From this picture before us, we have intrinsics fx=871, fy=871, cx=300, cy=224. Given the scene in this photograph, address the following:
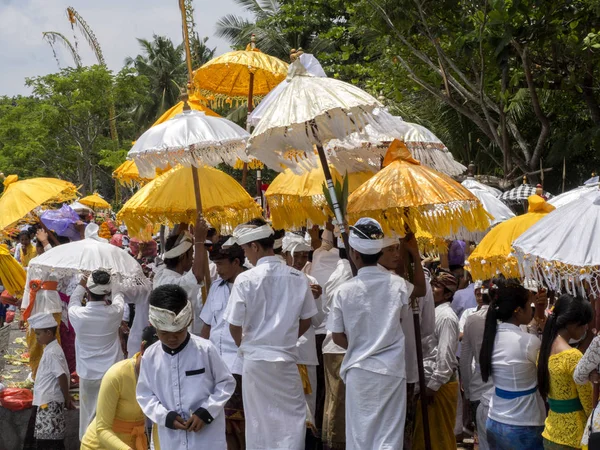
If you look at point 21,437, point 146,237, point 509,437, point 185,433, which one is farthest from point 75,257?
point 509,437

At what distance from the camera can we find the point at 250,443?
252 inches

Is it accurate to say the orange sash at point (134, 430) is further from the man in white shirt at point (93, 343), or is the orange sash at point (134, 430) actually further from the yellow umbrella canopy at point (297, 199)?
the yellow umbrella canopy at point (297, 199)

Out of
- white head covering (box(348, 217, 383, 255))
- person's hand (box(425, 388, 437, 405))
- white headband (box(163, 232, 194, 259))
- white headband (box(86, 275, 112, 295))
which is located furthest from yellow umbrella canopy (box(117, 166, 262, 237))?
person's hand (box(425, 388, 437, 405))

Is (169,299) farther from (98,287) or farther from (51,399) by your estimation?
(51,399)

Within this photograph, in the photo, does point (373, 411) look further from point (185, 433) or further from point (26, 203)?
point (26, 203)

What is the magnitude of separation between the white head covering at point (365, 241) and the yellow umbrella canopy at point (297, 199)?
141 cm

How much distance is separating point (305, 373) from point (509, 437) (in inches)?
73.1

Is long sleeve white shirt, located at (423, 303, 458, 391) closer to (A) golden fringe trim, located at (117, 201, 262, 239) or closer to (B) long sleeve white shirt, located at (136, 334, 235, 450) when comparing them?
(A) golden fringe trim, located at (117, 201, 262, 239)

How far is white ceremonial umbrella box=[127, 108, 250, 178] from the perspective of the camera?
23.1 feet

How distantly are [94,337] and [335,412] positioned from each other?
242cm

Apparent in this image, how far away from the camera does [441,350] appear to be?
262 inches

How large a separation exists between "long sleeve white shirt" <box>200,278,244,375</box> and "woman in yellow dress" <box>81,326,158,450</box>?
1317mm

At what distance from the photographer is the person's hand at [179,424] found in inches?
193

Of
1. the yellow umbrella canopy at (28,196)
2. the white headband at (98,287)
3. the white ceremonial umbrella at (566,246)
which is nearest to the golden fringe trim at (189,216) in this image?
the white headband at (98,287)
